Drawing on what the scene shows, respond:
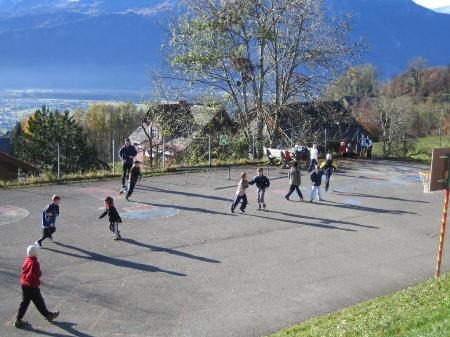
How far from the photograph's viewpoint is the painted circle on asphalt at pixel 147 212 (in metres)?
18.1

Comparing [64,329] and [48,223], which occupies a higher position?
[48,223]

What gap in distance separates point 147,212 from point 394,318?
35.2 ft

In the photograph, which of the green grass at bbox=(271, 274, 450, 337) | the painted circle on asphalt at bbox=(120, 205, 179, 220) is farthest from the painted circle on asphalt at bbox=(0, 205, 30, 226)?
the green grass at bbox=(271, 274, 450, 337)

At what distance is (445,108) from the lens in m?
76.8

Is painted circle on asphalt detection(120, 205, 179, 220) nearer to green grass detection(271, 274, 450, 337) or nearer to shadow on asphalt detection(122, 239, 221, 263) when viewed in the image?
shadow on asphalt detection(122, 239, 221, 263)

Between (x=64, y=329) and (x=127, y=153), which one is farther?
(x=127, y=153)

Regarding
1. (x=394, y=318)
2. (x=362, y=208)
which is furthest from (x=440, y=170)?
(x=362, y=208)

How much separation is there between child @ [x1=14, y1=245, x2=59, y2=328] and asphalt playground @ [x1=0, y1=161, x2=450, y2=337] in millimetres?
206

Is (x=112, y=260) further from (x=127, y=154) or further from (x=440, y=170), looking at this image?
(x=127, y=154)

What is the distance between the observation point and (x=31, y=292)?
10.3 metres

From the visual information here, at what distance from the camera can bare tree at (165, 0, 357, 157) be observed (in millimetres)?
29984

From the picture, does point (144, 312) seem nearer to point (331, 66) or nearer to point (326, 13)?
point (331, 66)

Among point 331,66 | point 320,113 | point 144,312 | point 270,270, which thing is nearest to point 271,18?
point 331,66

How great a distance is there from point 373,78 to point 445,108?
54.0ft
